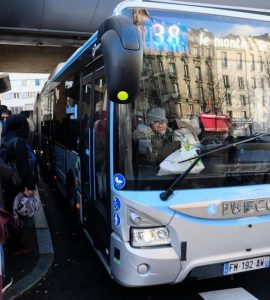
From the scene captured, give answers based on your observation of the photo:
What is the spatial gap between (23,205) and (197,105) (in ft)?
8.63

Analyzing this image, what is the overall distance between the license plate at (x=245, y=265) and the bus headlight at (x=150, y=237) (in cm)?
67

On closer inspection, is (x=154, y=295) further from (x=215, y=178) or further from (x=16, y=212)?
(x=16, y=212)

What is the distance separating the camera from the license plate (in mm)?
3695

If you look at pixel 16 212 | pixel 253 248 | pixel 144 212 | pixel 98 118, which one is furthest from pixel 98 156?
pixel 253 248

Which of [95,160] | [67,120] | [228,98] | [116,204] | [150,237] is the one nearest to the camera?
[150,237]

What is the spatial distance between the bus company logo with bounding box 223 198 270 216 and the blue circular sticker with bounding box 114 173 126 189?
0.91 meters

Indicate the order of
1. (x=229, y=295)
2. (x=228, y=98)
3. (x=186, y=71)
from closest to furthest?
(x=186, y=71) < (x=228, y=98) < (x=229, y=295)

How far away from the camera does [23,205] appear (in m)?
5.06

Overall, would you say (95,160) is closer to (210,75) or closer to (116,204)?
(116,204)

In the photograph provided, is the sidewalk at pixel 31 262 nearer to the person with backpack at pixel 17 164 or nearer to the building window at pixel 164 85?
the person with backpack at pixel 17 164

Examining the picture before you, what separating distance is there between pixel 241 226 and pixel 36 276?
2.50 m

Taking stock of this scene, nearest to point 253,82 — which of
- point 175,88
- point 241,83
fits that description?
point 241,83

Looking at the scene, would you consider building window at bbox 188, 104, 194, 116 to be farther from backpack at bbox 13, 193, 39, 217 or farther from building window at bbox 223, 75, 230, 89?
backpack at bbox 13, 193, 39, 217

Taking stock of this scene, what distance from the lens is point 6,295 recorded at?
4250 millimetres
